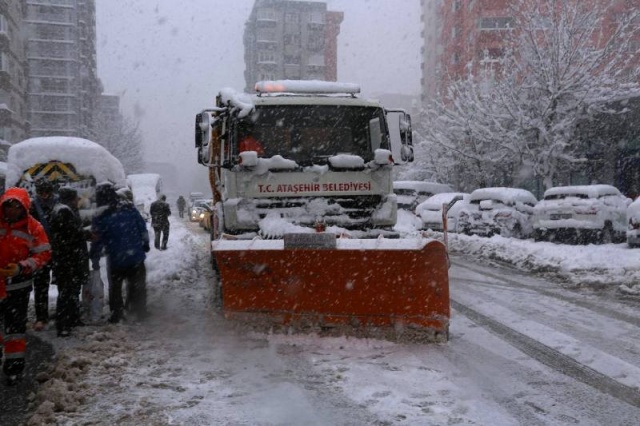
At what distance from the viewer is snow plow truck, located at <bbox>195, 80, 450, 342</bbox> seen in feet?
18.0

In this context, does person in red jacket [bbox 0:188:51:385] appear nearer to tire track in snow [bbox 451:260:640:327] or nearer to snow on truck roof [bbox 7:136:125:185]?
tire track in snow [bbox 451:260:640:327]

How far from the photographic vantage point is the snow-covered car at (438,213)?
17.6 metres

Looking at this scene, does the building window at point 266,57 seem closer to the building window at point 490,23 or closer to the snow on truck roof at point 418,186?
the building window at point 490,23

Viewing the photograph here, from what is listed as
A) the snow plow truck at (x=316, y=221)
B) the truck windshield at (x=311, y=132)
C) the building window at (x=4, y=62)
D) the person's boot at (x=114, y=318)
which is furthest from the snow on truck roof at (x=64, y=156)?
the building window at (x=4, y=62)

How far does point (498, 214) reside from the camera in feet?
51.6

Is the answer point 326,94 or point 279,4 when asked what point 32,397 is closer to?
point 326,94

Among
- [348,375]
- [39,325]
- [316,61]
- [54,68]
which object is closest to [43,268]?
[39,325]

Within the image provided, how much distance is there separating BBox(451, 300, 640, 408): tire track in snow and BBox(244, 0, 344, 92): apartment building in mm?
88303

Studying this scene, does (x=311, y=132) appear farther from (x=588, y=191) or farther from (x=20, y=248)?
(x=588, y=191)

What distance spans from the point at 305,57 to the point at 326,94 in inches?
3514

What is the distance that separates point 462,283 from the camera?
30.8ft

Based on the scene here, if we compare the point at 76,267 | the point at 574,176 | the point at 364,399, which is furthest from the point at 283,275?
the point at 574,176

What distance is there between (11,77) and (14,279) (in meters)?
47.5

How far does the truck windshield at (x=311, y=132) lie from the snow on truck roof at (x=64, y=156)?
5908 mm
